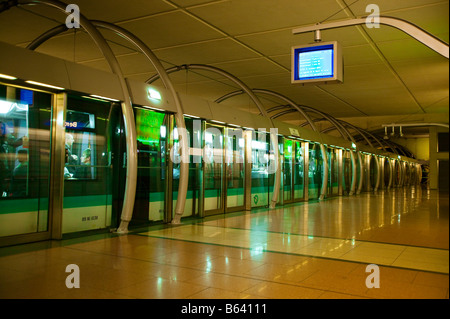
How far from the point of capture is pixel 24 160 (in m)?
7.21

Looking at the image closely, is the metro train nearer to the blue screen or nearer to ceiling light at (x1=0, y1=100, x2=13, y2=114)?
ceiling light at (x1=0, y1=100, x2=13, y2=114)

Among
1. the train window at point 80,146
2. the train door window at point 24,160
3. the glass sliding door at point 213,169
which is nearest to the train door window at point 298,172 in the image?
the glass sliding door at point 213,169

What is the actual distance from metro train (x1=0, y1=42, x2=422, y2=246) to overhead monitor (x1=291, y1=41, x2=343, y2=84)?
10.6 feet

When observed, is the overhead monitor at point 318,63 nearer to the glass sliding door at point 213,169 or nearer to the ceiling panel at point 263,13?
the ceiling panel at point 263,13

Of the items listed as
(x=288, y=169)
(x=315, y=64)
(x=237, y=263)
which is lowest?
(x=237, y=263)

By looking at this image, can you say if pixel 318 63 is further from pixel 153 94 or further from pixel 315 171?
pixel 315 171

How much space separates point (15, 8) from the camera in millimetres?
8258

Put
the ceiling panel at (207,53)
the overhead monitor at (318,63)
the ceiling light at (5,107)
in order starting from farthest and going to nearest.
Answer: the ceiling panel at (207,53) < the overhead monitor at (318,63) < the ceiling light at (5,107)

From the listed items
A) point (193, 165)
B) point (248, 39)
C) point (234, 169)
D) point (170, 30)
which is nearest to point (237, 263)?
point (193, 165)

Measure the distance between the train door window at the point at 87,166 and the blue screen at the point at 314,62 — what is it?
12.4 feet

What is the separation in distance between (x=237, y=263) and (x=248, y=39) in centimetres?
583

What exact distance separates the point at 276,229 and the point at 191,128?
358cm

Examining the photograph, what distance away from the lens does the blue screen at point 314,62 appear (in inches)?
295
